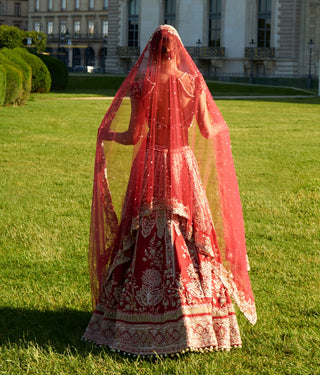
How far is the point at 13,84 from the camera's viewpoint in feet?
61.1

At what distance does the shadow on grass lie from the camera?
3475 mm

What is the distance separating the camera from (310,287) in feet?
14.7

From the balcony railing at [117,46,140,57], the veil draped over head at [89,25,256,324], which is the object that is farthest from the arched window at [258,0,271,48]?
the veil draped over head at [89,25,256,324]

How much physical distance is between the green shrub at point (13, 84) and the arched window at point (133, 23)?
116ft

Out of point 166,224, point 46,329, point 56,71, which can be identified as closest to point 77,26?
point 56,71

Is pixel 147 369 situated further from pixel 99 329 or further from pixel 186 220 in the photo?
pixel 186 220

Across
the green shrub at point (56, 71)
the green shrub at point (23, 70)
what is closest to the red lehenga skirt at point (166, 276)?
the green shrub at point (23, 70)

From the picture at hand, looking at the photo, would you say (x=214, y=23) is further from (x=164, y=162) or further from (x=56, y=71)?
(x=164, y=162)

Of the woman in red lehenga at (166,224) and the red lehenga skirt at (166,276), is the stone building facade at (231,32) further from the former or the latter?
the red lehenga skirt at (166,276)

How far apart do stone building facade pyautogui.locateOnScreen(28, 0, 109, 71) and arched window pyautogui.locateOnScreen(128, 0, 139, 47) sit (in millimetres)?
23644

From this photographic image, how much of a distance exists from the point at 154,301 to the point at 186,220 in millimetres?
416

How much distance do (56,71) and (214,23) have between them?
23.9m

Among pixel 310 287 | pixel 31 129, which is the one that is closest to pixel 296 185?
pixel 310 287

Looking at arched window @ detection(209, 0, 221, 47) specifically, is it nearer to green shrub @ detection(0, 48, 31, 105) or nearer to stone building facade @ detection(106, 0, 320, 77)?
stone building facade @ detection(106, 0, 320, 77)
